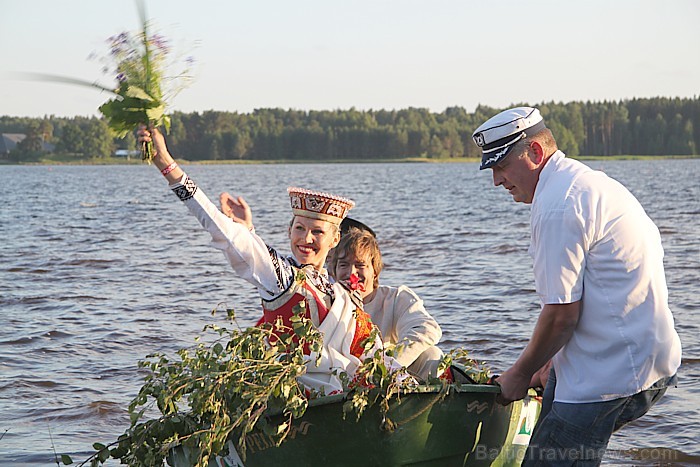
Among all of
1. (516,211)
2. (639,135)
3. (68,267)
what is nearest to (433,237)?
(68,267)

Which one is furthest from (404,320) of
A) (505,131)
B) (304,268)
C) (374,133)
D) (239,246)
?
(374,133)

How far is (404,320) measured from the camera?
5.59m

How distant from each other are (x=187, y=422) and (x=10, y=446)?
11.7 feet

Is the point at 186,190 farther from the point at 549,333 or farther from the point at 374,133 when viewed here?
the point at 374,133

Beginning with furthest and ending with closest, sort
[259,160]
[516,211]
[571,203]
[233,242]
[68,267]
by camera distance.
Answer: [259,160]
[516,211]
[68,267]
[233,242]
[571,203]

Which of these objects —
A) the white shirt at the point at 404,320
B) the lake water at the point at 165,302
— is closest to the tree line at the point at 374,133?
the lake water at the point at 165,302

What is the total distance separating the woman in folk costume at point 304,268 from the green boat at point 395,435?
19cm

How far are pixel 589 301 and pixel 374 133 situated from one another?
138 m

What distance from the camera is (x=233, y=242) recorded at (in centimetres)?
429

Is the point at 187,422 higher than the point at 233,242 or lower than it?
lower

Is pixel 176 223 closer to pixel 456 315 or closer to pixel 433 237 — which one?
pixel 433 237

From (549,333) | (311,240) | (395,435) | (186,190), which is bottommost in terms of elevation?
(395,435)

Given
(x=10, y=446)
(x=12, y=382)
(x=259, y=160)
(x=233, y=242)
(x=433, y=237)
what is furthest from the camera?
(x=259, y=160)

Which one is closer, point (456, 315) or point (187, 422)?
point (187, 422)
